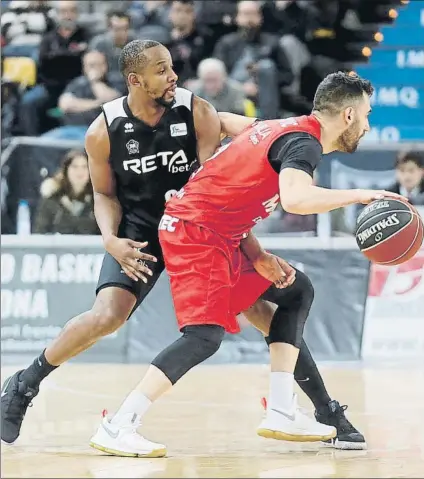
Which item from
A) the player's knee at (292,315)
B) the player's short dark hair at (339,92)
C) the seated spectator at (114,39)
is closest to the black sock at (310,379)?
the player's knee at (292,315)

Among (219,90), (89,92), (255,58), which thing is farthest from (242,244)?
(255,58)

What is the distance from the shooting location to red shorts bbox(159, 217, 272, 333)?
4.40m

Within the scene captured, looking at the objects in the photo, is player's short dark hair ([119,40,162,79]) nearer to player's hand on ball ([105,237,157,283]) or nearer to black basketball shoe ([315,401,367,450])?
player's hand on ball ([105,237,157,283])

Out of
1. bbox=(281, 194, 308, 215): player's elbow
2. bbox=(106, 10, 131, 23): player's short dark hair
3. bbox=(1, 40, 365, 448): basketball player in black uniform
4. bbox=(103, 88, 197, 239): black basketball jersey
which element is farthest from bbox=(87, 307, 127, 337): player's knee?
bbox=(106, 10, 131, 23): player's short dark hair

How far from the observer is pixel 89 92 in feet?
37.9

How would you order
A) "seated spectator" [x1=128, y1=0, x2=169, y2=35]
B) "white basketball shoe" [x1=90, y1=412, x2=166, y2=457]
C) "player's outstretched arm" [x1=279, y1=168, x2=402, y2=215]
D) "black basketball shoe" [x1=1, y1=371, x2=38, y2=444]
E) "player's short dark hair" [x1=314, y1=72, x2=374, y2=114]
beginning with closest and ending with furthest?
1. "player's outstretched arm" [x1=279, y1=168, x2=402, y2=215]
2. "white basketball shoe" [x1=90, y1=412, x2=166, y2=457]
3. "player's short dark hair" [x1=314, y1=72, x2=374, y2=114]
4. "black basketball shoe" [x1=1, y1=371, x2=38, y2=444]
5. "seated spectator" [x1=128, y1=0, x2=169, y2=35]

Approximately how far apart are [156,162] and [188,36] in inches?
304

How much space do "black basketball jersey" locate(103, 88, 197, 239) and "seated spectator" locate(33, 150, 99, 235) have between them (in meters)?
4.10

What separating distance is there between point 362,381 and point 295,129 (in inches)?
131

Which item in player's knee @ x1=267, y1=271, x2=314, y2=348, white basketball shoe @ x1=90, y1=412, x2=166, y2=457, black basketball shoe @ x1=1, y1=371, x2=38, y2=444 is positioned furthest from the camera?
black basketball shoe @ x1=1, y1=371, x2=38, y2=444

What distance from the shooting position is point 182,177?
16.3ft

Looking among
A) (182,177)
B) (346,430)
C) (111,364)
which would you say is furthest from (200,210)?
(111,364)

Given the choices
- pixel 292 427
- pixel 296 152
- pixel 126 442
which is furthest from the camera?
pixel 292 427

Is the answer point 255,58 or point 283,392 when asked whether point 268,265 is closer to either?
point 283,392
